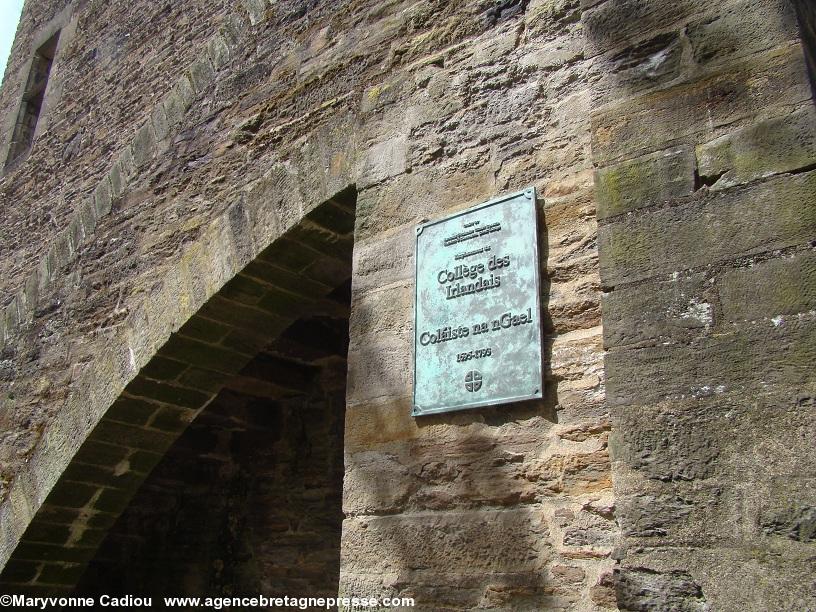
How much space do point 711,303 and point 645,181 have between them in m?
0.38

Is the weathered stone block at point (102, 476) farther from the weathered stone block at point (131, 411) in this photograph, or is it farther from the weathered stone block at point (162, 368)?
the weathered stone block at point (162, 368)

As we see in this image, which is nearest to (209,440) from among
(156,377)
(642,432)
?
(156,377)

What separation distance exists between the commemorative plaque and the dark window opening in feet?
18.4

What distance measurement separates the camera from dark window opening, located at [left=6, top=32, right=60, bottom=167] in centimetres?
691

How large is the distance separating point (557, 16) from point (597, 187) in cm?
87

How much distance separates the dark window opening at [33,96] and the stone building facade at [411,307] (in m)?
1.59

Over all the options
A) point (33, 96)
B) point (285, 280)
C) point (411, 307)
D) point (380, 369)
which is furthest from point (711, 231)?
point (33, 96)

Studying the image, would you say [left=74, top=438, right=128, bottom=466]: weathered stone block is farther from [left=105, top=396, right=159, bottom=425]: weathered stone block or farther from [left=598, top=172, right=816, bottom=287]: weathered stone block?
[left=598, top=172, right=816, bottom=287]: weathered stone block

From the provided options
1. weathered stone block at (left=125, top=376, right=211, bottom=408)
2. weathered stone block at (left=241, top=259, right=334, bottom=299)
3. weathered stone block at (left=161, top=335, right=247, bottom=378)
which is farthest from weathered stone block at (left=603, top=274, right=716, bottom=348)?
weathered stone block at (left=125, top=376, right=211, bottom=408)

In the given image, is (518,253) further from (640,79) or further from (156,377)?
(156,377)

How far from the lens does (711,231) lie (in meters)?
1.81

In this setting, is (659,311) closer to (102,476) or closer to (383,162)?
(383,162)

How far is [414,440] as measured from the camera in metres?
2.35

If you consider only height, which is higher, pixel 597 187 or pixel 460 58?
pixel 460 58
